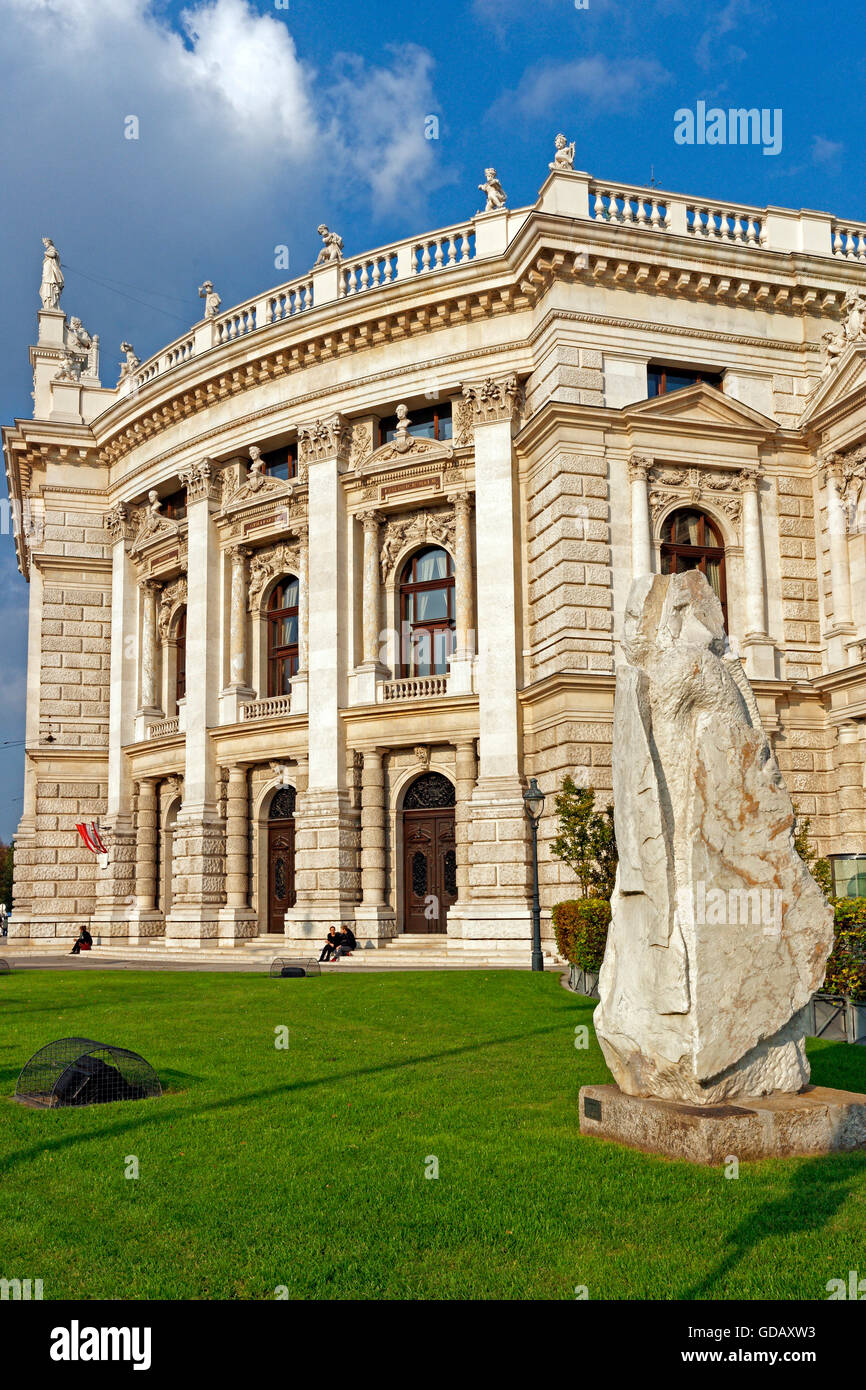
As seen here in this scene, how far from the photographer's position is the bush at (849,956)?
44.4 feet

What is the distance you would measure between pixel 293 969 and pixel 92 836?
684 inches

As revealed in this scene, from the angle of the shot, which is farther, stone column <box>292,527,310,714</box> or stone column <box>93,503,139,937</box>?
stone column <box>93,503,139,937</box>

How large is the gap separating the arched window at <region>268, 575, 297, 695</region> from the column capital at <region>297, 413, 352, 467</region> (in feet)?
13.7

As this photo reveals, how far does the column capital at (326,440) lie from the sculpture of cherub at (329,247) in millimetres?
4803

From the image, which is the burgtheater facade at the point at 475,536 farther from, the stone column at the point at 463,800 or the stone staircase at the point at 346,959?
the stone staircase at the point at 346,959

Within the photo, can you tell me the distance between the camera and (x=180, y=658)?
126 ft

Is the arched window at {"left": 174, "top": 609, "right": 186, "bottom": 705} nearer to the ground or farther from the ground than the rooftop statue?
nearer to the ground

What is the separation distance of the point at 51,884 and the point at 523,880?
18572 mm

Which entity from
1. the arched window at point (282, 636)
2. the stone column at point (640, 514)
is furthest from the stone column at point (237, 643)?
the stone column at point (640, 514)

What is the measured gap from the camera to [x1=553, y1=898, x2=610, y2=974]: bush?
1825cm

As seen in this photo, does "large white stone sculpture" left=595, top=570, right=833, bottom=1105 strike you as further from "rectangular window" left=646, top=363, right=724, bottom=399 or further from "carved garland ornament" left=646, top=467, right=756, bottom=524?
"rectangular window" left=646, top=363, right=724, bottom=399

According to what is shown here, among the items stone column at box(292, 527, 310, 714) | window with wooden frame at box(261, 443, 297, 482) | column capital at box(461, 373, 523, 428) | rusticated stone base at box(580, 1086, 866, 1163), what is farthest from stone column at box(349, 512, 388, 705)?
rusticated stone base at box(580, 1086, 866, 1163)

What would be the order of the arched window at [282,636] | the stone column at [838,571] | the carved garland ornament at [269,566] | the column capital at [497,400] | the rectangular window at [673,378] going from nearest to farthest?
the stone column at [838,571], the rectangular window at [673,378], the column capital at [497,400], the carved garland ornament at [269,566], the arched window at [282,636]

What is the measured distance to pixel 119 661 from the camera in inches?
1519
